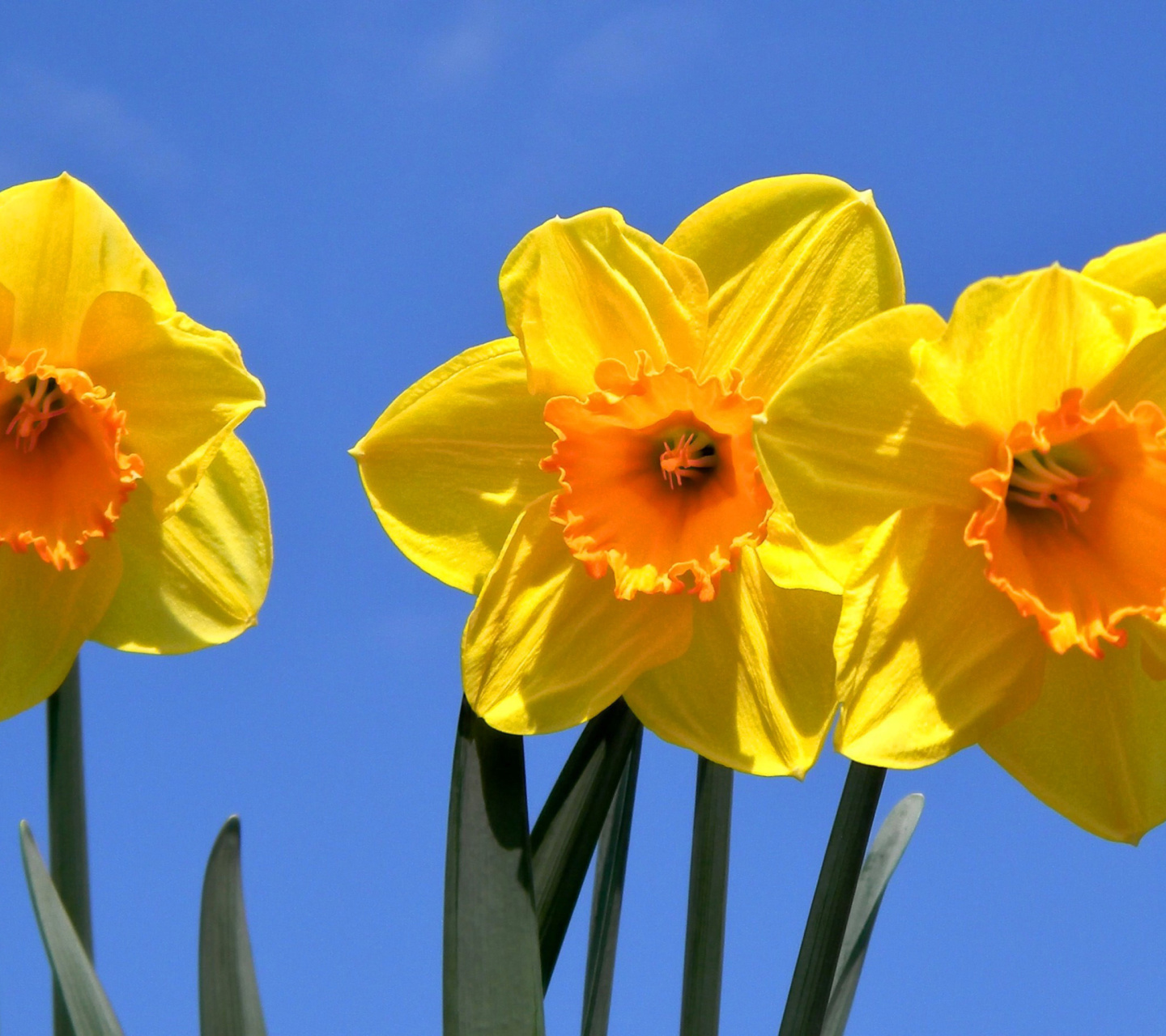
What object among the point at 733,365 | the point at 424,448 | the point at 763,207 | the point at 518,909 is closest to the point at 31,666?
the point at 424,448

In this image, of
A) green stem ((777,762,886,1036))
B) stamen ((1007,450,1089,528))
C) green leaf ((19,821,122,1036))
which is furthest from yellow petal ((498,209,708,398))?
green leaf ((19,821,122,1036))

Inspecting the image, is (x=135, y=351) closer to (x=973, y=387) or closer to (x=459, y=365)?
(x=459, y=365)

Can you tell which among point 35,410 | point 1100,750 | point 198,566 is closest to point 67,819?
point 198,566

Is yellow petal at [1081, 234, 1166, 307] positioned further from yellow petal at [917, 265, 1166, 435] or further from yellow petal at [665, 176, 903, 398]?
yellow petal at [665, 176, 903, 398]

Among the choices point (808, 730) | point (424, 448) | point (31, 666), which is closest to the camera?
point (808, 730)

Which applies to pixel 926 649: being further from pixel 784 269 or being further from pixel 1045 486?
pixel 784 269

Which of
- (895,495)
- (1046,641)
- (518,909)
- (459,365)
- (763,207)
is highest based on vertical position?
(763,207)
